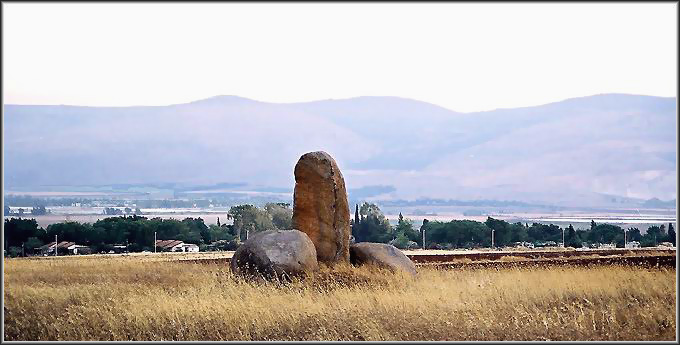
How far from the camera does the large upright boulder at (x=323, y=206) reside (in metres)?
21.2

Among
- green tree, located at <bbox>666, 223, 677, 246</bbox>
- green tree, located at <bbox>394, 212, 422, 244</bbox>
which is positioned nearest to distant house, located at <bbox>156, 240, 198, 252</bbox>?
green tree, located at <bbox>394, 212, 422, 244</bbox>

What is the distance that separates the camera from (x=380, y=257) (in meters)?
21.6

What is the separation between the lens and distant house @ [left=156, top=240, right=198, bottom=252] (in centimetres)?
3712

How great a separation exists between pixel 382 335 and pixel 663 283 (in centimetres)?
607

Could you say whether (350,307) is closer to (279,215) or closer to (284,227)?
(284,227)

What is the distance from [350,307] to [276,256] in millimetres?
3804

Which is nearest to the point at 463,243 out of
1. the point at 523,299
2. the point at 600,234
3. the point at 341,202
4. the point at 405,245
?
the point at 405,245

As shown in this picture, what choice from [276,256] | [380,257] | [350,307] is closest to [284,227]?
[380,257]

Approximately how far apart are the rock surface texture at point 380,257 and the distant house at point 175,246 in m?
16.4

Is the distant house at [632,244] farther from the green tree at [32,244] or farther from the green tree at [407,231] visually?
the green tree at [32,244]

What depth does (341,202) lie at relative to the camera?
21.4 meters

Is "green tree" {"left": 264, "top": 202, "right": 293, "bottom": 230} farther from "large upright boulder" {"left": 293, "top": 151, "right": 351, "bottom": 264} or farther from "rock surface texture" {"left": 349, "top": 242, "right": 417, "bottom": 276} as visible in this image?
"large upright boulder" {"left": 293, "top": 151, "right": 351, "bottom": 264}

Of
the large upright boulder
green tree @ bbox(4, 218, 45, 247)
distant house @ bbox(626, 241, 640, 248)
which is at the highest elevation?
the large upright boulder

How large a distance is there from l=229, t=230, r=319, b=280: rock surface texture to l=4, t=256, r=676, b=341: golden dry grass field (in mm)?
335
